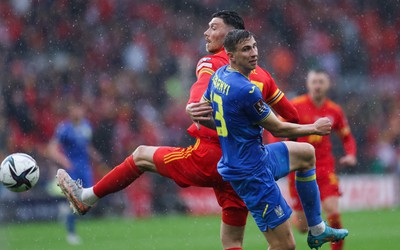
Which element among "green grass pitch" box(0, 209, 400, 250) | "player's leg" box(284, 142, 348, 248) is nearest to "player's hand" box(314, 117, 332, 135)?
"player's leg" box(284, 142, 348, 248)

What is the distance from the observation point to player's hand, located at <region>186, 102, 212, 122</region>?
6.74 metres

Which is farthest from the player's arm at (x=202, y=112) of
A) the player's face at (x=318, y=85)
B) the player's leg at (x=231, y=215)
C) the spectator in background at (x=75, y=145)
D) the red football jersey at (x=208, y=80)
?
the spectator in background at (x=75, y=145)

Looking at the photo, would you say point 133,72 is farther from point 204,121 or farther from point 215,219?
point 204,121

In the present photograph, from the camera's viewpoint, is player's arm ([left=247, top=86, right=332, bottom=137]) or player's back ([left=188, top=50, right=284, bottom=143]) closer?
player's arm ([left=247, top=86, right=332, bottom=137])

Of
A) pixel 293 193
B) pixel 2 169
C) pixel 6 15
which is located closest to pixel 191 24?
pixel 6 15

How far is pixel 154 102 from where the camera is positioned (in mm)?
17859

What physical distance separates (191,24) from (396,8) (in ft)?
18.1

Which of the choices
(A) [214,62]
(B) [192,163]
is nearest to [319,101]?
(A) [214,62]

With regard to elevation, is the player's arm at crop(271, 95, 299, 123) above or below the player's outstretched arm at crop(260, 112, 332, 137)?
above

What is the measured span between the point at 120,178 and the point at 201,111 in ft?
3.54

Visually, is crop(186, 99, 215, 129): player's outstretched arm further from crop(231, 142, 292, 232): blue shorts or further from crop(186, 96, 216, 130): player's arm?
crop(231, 142, 292, 232): blue shorts

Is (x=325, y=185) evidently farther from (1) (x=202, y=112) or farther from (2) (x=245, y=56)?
(2) (x=245, y=56)

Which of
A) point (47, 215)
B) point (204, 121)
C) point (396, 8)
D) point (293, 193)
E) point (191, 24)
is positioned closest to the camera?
point (204, 121)

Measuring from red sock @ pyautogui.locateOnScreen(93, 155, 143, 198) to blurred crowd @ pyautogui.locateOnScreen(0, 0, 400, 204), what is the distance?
345 inches
